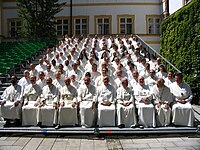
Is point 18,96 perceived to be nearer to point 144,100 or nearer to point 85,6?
point 144,100

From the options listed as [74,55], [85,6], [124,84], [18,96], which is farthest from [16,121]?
[85,6]

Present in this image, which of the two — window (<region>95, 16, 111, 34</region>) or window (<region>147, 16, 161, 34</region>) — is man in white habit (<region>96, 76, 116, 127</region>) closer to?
window (<region>95, 16, 111, 34</region>)

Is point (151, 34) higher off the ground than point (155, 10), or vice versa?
point (155, 10)

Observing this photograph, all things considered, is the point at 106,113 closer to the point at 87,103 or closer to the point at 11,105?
the point at 87,103

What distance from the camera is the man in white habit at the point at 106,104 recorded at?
31.0ft

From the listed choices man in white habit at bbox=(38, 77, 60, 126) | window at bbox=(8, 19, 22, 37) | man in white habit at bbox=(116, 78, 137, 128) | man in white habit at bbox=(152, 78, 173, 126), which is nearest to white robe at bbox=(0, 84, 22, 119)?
man in white habit at bbox=(38, 77, 60, 126)

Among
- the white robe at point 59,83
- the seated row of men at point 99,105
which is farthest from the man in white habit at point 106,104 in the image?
the white robe at point 59,83

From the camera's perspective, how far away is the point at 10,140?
866 centimetres

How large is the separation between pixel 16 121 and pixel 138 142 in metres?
3.97

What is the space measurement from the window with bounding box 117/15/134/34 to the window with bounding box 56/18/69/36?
5703 mm

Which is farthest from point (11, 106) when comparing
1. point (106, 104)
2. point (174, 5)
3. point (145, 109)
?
point (174, 5)

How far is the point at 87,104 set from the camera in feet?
31.8

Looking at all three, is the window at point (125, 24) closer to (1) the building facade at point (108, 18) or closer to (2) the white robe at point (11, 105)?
(1) the building facade at point (108, 18)

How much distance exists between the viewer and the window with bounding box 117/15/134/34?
111ft
